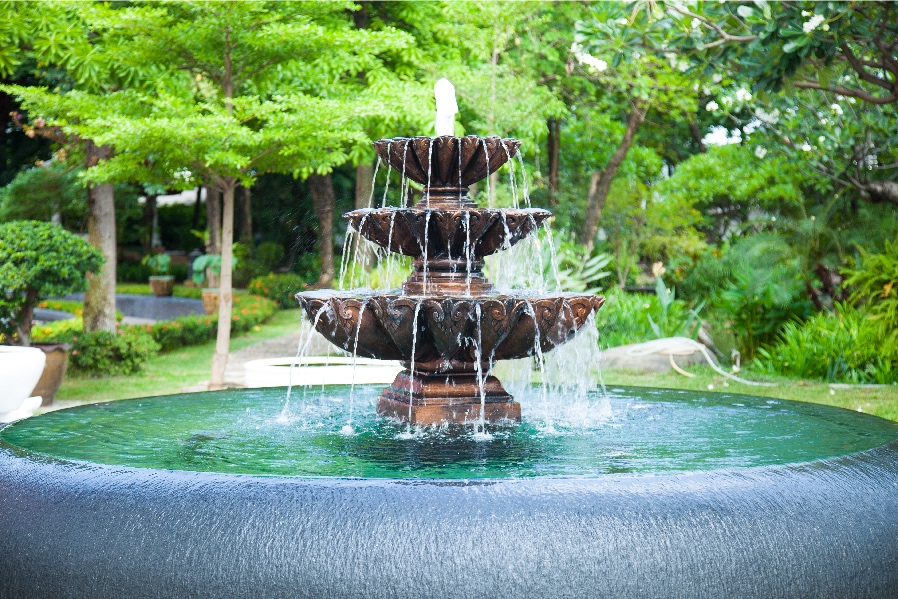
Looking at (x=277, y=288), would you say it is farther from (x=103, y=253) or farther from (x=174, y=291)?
(x=103, y=253)

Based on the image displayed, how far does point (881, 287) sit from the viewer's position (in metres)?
12.5

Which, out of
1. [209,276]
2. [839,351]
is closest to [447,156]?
[839,351]

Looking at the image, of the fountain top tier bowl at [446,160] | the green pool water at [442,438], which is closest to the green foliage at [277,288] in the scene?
the green pool water at [442,438]

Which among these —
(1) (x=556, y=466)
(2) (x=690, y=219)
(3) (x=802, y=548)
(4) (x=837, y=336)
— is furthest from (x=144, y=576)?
(2) (x=690, y=219)

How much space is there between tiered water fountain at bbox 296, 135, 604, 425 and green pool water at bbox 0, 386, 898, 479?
0.24m

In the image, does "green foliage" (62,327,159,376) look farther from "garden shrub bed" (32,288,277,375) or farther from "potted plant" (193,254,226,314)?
"potted plant" (193,254,226,314)

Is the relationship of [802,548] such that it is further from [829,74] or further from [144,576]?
[829,74]

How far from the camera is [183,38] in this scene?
11320 mm

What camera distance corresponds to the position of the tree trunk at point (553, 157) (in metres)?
23.4

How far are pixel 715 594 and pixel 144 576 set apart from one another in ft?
6.12

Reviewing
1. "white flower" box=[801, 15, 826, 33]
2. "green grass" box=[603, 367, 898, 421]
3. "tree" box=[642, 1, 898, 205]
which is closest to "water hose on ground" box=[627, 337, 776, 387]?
"green grass" box=[603, 367, 898, 421]

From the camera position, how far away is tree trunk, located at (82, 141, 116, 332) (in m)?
14.9

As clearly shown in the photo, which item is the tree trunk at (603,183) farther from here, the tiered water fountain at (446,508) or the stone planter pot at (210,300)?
the tiered water fountain at (446,508)

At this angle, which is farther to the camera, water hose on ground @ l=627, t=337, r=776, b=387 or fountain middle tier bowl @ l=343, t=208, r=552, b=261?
water hose on ground @ l=627, t=337, r=776, b=387
